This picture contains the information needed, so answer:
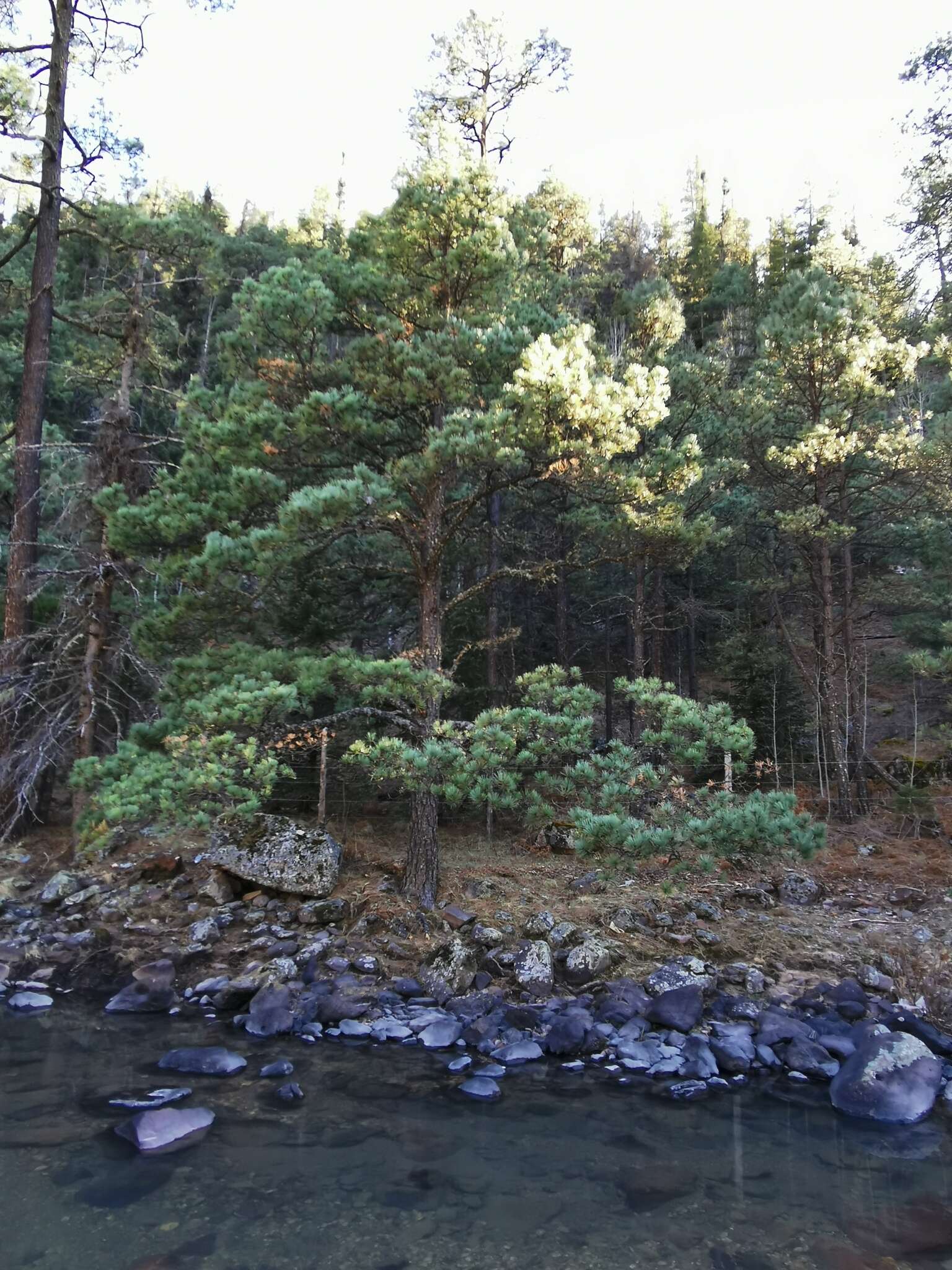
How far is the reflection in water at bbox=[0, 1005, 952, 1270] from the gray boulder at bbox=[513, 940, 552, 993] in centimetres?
137

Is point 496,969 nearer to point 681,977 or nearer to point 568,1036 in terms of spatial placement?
point 568,1036

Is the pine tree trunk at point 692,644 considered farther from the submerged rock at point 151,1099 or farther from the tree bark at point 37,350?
the submerged rock at point 151,1099

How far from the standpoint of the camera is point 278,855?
429 inches

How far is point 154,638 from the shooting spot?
9.44m

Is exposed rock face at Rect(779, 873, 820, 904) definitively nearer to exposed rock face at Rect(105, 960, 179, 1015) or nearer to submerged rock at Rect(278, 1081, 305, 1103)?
submerged rock at Rect(278, 1081, 305, 1103)

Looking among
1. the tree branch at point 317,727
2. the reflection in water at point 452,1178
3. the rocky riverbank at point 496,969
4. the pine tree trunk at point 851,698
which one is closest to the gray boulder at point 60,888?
the rocky riverbank at point 496,969

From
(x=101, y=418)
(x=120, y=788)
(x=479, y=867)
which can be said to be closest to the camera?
(x=120, y=788)

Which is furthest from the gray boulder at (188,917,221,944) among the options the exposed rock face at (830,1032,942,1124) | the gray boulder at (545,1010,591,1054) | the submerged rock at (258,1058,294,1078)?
the exposed rock face at (830,1032,942,1124)

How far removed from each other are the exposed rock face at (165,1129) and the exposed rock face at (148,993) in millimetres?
2593

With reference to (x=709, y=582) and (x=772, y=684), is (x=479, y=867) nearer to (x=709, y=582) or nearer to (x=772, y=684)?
(x=772, y=684)

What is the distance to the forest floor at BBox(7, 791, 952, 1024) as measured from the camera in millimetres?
8797

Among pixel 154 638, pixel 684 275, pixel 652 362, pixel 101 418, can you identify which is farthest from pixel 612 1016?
pixel 684 275

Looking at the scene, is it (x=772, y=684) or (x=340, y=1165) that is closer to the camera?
(x=340, y=1165)

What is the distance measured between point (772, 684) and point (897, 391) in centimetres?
652
